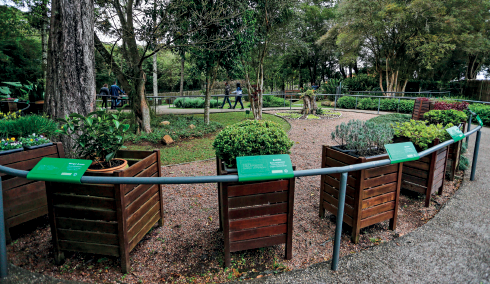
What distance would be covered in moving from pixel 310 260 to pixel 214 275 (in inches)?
35.6

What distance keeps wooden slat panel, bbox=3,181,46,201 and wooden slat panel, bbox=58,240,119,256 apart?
0.85 meters

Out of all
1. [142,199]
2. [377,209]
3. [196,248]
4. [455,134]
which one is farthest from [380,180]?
[142,199]

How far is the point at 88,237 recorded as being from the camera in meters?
2.31

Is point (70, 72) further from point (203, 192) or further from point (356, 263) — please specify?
point (356, 263)

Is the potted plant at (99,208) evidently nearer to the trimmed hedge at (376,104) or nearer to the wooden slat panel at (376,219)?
the wooden slat panel at (376,219)

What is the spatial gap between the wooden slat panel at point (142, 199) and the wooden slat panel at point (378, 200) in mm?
2166

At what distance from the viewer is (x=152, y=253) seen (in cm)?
264

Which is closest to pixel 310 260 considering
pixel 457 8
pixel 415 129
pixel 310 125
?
pixel 415 129

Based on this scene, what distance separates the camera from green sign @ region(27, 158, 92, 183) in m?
1.98

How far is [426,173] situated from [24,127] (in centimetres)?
501

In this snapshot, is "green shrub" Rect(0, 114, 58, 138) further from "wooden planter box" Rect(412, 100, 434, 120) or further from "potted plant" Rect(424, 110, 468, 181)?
"wooden planter box" Rect(412, 100, 434, 120)

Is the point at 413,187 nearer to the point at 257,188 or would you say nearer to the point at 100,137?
the point at 257,188

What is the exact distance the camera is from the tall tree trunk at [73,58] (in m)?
4.25

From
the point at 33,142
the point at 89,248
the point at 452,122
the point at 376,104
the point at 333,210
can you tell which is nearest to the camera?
the point at 89,248
